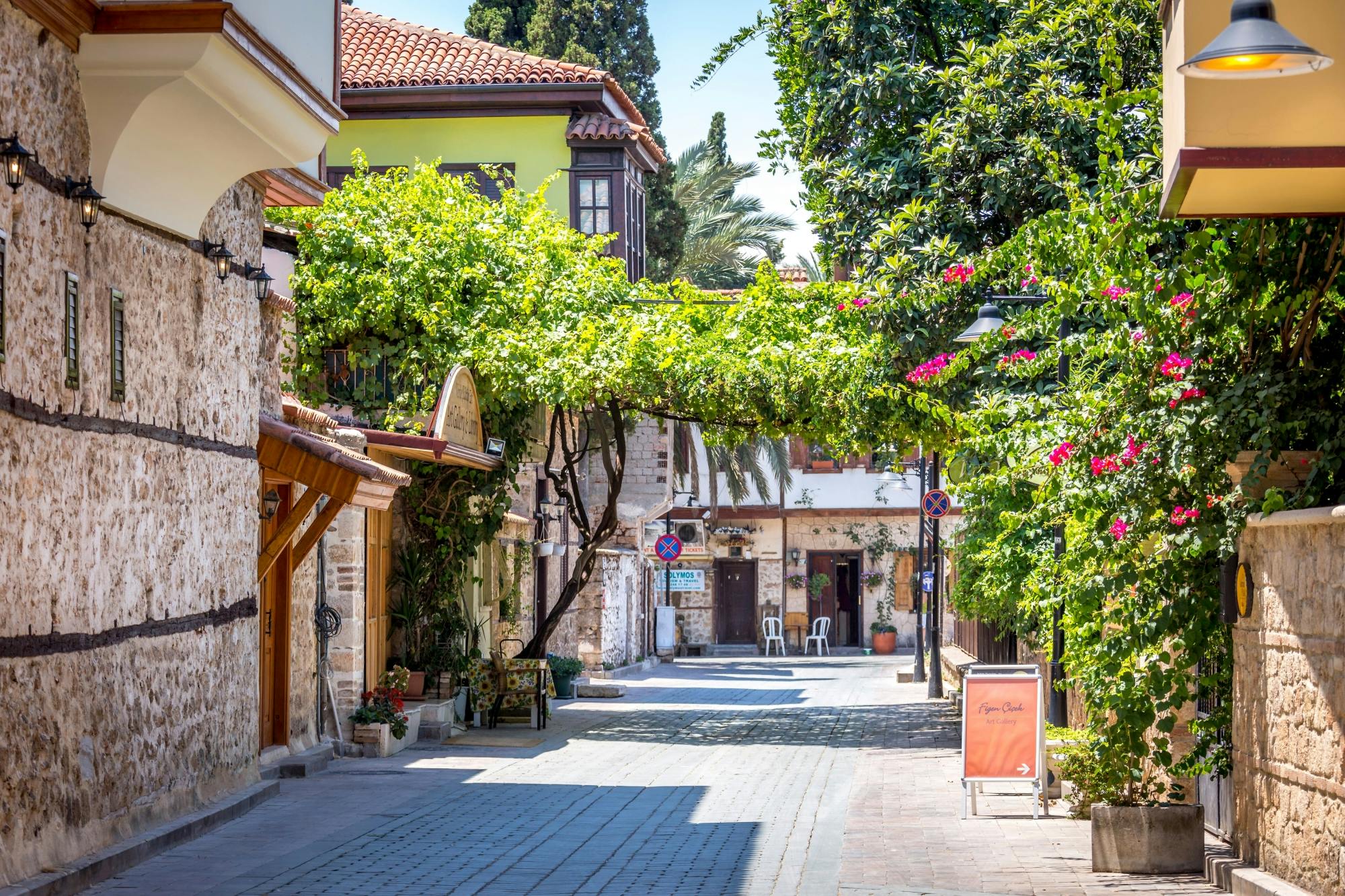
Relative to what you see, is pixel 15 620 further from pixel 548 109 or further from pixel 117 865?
pixel 548 109

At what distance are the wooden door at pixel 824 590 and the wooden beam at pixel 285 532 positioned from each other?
113 feet

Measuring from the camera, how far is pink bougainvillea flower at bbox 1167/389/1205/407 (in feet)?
29.1

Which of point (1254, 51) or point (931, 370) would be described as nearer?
point (1254, 51)

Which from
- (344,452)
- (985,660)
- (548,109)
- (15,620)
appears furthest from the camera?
(548,109)

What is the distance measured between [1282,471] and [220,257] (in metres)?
7.43

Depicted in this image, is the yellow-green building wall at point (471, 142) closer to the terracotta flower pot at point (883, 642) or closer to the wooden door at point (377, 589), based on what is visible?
the wooden door at point (377, 589)

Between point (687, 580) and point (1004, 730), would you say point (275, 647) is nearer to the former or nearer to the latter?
point (1004, 730)

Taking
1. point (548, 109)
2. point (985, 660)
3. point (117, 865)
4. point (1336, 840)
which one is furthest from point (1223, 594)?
point (548, 109)

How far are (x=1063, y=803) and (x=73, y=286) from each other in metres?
8.08

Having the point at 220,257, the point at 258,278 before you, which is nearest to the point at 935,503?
the point at 258,278

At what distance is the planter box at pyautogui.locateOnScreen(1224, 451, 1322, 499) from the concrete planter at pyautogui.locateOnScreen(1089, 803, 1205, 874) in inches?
78.0

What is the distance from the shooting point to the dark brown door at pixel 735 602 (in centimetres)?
4738

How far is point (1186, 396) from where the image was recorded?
891 cm

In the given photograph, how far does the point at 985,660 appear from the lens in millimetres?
23094
